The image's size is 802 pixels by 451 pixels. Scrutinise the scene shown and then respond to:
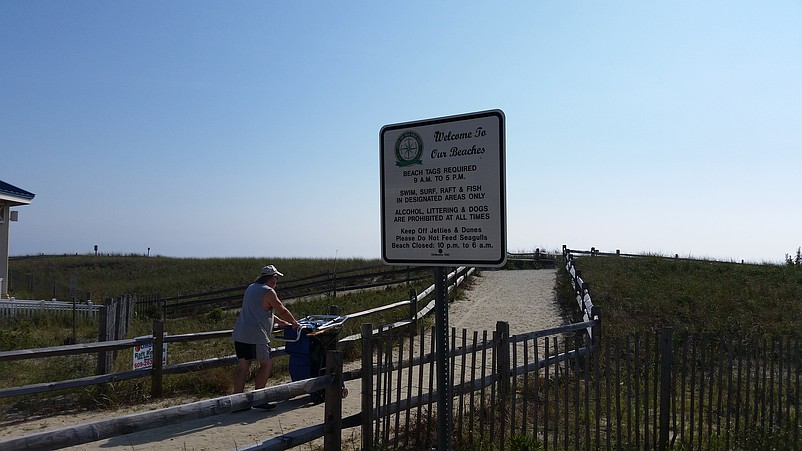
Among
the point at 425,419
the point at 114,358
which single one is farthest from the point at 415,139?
the point at 114,358

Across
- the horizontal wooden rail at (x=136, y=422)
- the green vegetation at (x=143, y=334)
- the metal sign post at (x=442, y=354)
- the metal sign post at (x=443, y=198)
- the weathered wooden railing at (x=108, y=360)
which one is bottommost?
the green vegetation at (x=143, y=334)

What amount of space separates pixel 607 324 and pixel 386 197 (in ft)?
36.1

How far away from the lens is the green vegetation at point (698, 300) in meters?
14.2

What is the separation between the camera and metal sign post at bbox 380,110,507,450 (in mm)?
3531

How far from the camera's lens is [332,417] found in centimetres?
539

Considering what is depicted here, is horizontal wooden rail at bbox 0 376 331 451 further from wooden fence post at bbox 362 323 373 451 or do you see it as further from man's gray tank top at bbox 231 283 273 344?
man's gray tank top at bbox 231 283 273 344

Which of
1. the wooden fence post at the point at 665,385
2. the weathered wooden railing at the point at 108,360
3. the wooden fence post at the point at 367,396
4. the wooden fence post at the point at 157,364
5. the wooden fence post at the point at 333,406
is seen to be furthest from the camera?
the wooden fence post at the point at 157,364

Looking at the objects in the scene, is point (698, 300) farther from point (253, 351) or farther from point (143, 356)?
point (143, 356)

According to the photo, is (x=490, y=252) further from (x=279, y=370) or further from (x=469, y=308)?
(x=469, y=308)

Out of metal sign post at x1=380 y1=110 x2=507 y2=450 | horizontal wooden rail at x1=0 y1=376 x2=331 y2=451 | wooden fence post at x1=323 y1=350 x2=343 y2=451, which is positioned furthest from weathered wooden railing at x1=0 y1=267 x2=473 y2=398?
metal sign post at x1=380 y1=110 x2=507 y2=450

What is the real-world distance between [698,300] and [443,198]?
15486 millimetres

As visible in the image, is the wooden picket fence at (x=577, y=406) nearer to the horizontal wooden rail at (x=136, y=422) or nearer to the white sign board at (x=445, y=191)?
the horizontal wooden rail at (x=136, y=422)

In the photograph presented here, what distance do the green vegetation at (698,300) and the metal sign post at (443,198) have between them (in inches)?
365

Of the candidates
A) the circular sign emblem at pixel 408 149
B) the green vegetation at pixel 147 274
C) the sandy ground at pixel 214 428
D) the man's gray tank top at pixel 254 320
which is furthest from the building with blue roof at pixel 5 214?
the circular sign emblem at pixel 408 149
